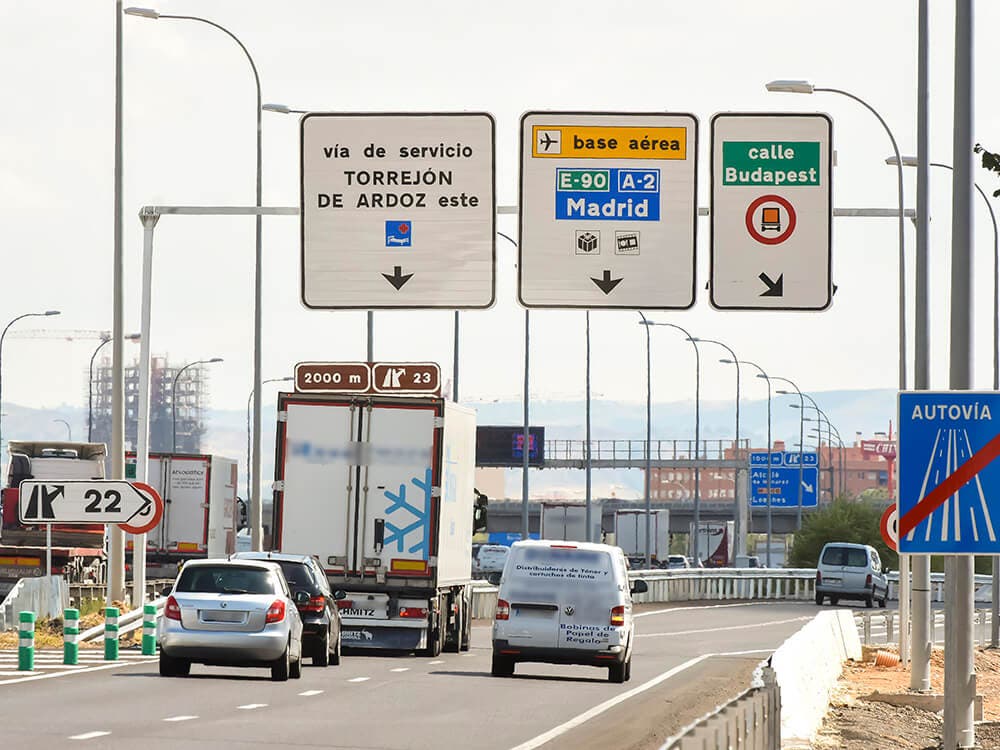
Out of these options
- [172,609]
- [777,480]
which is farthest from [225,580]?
[777,480]

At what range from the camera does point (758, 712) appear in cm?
1342

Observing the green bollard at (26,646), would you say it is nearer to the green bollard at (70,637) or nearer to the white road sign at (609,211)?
the green bollard at (70,637)

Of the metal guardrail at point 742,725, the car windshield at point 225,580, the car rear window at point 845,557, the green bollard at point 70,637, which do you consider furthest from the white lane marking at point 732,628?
the metal guardrail at point 742,725

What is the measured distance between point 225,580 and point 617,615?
5.06 m

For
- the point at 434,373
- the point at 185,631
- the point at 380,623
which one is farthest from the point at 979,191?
the point at 185,631

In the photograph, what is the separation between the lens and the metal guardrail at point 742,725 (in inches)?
390

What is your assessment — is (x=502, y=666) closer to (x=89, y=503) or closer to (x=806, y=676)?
(x=806, y=676)

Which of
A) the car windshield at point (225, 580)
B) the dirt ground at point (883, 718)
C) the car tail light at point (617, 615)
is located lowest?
the dirt ground at point (883, 718)

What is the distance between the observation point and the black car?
28.1 meters

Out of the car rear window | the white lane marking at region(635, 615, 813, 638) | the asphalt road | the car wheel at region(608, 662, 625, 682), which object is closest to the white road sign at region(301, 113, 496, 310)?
the asphalt road

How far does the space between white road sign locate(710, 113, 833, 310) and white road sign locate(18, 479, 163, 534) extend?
1041 cm

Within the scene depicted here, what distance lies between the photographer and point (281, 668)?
1020 inches

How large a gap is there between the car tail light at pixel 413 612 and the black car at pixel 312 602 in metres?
2.51

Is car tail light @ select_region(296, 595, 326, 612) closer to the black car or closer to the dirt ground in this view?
the black car
